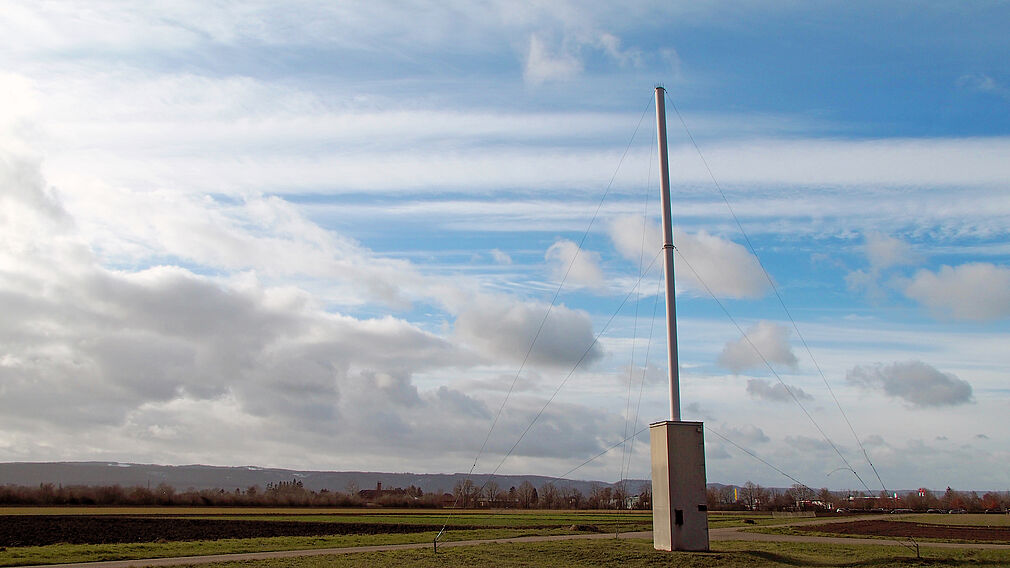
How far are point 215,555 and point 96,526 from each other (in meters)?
25.9

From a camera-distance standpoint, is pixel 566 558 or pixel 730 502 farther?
pixel 730 502

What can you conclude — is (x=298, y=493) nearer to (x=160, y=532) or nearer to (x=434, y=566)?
(x=160, y=532)

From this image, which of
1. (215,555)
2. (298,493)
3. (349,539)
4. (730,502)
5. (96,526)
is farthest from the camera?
(730,502)

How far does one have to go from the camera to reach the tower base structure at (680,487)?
30.1 m

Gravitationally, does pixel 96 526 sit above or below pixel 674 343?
below

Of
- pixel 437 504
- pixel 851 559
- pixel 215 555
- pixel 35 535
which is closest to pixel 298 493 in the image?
pixel 437 504

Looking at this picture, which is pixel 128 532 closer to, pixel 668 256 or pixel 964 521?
pixel 668 256

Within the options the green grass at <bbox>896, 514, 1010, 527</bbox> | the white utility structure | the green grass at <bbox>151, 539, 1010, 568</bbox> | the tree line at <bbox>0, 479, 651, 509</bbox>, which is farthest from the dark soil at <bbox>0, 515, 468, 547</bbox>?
the green grass at <bbox>896, 514, 1010, 527</bbox>

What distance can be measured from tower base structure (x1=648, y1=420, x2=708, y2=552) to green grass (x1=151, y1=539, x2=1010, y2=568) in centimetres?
85

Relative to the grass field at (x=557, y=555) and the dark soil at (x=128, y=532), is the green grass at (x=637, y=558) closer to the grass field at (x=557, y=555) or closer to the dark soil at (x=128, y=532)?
the grass field at (x=557, y=555)

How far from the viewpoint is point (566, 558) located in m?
29.9

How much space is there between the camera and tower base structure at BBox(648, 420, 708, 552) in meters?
30.1

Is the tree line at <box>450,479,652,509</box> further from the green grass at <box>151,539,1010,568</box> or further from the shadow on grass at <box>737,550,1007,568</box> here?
the shadow on grass at <box>737,550,1007,568</box>

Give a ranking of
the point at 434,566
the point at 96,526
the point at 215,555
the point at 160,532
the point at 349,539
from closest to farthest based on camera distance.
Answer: the point at 434,566
the point at 215,555
the point at 349,539
the point at 160,532
the point at 96,526
